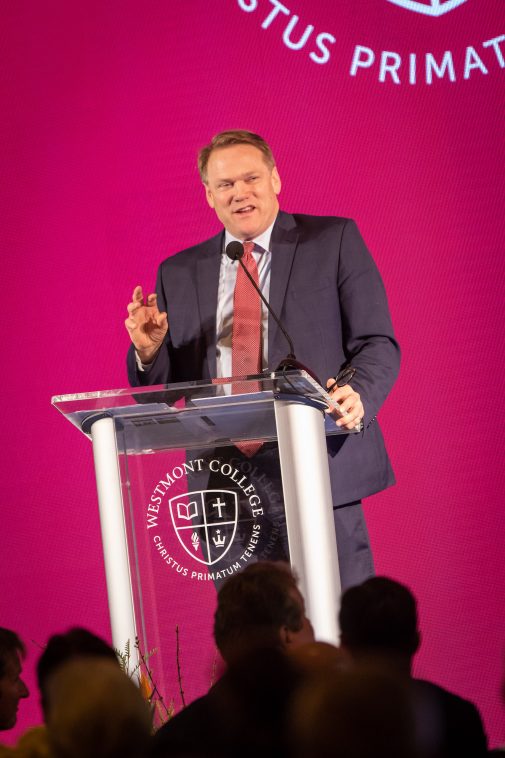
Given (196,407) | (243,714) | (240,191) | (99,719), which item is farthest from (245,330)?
(99,719)

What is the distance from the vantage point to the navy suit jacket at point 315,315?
2984 mm

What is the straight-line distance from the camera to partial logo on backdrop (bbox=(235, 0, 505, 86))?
404 cm

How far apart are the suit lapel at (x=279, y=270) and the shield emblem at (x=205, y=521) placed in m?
0.71

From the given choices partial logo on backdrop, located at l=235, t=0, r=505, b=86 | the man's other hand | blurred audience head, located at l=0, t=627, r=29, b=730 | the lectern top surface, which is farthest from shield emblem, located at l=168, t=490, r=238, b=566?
partial logo on backdrop, located at l=235, t=0, r=505, b=86

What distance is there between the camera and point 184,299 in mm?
3223

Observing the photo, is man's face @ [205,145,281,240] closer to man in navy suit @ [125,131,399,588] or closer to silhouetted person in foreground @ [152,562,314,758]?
man in navy suit @ [125,131,399,588]

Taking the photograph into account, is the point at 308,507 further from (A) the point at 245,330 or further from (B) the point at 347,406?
(A) the point at 245,330

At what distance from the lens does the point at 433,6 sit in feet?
13.4

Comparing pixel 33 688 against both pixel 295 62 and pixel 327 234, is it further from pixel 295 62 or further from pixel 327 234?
pixel 295 62

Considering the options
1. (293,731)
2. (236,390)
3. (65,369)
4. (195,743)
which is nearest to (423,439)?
(65,369)

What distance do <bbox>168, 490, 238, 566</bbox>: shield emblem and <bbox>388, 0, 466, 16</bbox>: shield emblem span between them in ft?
7.88

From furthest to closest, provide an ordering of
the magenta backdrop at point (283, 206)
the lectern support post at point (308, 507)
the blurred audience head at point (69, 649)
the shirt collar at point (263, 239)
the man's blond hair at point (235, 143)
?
the magenta backdrop at point (283, 206) → the man's blond hair at point (235, 143) → the shirt collar at point (263, 239) → the lectern support post at point (308, 507) → the blurred audience head at point (69, 649)

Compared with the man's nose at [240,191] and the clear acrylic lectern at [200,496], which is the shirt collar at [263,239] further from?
the clear acrylic lectern at [200,496]

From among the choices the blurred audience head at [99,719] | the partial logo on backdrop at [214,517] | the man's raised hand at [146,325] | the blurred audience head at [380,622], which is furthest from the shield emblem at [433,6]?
the blurred audience head at [99,719]
